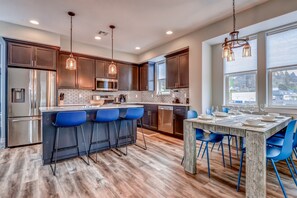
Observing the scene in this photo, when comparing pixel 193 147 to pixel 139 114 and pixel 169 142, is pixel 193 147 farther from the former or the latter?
pixel 169 142

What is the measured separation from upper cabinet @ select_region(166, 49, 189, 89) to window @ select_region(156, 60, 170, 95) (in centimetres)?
84

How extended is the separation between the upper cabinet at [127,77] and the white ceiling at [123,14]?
5.81 ft

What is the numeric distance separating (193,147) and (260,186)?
89 centimetres

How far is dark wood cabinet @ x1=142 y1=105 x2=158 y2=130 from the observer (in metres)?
5.26

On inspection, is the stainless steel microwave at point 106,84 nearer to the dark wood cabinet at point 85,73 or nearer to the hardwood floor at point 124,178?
the dark wood cabinet at point 85,73

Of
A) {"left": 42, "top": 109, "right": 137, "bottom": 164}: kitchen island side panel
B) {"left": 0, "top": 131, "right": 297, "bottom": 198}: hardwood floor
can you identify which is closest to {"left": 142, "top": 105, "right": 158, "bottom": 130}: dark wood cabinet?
{"left": 42, "top": 109, "right": 137, "bottom": 164}: kitchen island side panel

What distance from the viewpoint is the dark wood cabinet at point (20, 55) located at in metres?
3.64

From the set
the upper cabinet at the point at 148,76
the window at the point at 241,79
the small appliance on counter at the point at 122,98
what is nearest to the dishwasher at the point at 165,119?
the upper cabinet at the point at 148,76

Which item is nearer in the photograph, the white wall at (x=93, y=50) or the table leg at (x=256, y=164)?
the table leg at (x=256, y=164)

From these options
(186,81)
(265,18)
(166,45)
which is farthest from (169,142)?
(265,18)

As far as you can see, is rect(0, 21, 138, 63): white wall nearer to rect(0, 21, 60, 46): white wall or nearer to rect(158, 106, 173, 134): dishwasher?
rect(0, 21, 60, 46): white wall

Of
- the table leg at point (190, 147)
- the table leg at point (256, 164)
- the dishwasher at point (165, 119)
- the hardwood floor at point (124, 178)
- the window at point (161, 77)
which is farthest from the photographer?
the window at point (161, 77)

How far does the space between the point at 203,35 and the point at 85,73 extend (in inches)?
147

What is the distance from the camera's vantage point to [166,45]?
5.00m
